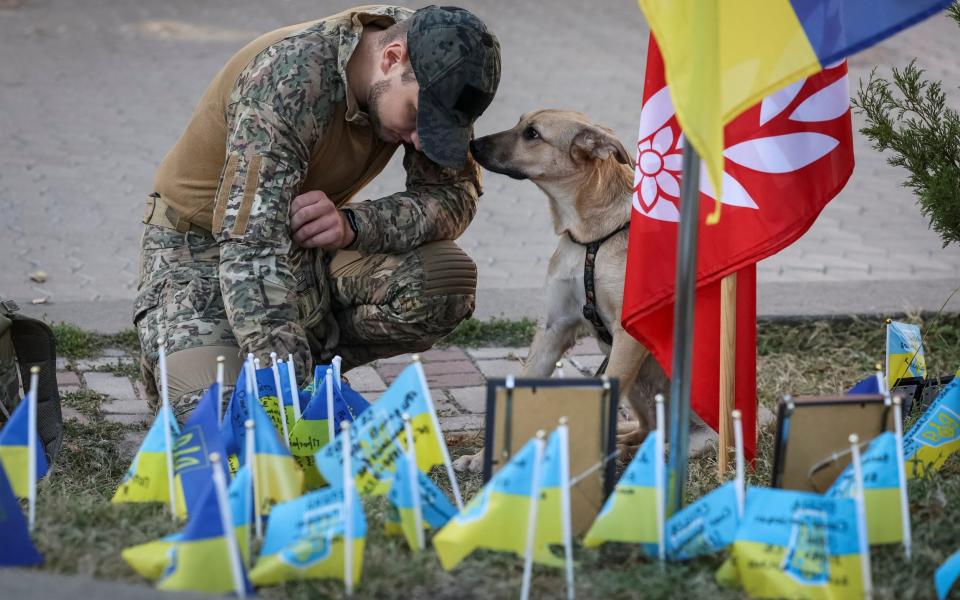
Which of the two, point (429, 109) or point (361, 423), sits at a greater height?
point (429, 109)

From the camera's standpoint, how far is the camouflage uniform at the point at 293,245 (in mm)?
3598

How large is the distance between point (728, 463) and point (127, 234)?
177 inches

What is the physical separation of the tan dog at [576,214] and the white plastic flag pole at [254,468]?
5.51ft

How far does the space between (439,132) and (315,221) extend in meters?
0.50

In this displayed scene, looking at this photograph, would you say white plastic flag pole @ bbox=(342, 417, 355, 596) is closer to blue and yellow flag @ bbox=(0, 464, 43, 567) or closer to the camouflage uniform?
blue and yellow flag @ bbox=(0, 464, 43, 567)

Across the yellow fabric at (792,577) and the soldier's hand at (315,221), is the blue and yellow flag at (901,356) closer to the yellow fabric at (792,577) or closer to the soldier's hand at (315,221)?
the yellow fabric at (792,577)

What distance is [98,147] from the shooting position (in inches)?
339

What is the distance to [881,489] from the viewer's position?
256cm

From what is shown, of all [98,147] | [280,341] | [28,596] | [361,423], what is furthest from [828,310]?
[98,147]

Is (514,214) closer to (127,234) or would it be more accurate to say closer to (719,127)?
(127,234)

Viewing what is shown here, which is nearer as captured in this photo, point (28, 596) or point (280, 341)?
point (28, 596)

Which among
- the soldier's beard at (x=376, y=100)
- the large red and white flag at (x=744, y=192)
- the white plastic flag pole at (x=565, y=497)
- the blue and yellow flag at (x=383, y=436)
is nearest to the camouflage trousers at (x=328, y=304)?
the soldier's beard at (x=376, y=100)

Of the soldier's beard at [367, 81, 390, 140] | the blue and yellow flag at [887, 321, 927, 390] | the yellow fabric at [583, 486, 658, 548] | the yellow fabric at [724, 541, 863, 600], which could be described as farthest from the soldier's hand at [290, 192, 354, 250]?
the yellow fabric at [724, 541, 863, 600]

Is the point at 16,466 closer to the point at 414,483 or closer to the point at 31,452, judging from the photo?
the point at 31,452
